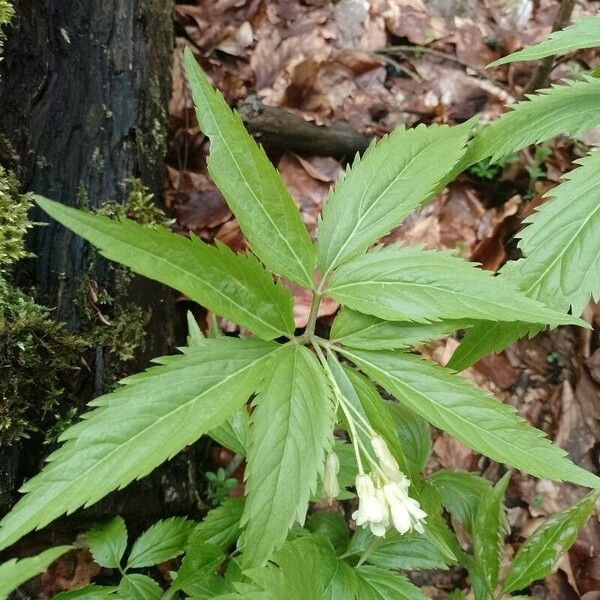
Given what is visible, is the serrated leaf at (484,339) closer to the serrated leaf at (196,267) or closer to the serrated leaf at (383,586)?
the serrated leaf at (196,267)

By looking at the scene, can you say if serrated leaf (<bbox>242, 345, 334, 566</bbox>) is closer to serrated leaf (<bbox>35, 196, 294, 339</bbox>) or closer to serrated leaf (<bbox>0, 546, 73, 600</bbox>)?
serrated leaf (<bbox>35, 196, 294, 339</bbox>)

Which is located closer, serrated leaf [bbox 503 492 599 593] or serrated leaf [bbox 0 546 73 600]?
serrated leaf [bbox 0 546 73 600]

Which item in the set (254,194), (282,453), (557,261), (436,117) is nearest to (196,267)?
(254,194)

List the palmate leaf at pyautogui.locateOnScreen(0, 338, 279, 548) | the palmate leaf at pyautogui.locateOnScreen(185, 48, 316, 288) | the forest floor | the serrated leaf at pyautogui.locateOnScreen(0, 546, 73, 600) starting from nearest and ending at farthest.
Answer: the serrated leaf at pyautogui.locateOnScreen(0, 546, 73, 600)
the palmate leaf at pyautogui.locateOnScreen(0, 338, 279, 548)
the palmate leaf at pyautogui.locateOnScreen(185, 48, 316, 288)
the forest floor

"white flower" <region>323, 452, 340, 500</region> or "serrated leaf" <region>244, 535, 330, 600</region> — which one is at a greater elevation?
"white flower" <region>323, 452, 340, 500</region>

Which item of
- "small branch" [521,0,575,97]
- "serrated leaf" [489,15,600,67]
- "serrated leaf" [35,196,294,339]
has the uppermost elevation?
"small branch" [521,0,575,97]

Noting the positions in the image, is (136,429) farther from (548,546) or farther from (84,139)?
(548,546)

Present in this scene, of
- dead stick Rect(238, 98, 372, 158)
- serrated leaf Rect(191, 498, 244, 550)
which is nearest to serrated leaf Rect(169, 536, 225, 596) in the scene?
serrated leaf Rect(191, 498, 244, 550)

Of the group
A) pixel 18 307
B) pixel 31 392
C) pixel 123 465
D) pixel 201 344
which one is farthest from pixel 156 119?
pixel 123 465
